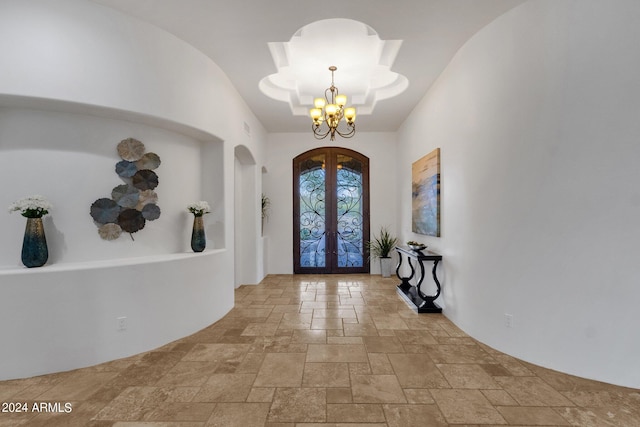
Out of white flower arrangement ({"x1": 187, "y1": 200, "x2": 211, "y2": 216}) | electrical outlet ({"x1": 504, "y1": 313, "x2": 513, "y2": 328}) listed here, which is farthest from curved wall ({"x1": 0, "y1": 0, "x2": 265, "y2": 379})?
electrical outlet ({"x1": 504, "y1": 313, "x2": 513, "y2": 328})

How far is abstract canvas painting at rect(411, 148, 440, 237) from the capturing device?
14.2 feet

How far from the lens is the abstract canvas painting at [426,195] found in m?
4.33

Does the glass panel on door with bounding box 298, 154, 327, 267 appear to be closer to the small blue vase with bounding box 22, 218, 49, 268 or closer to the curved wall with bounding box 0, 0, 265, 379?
the curved wall with bounding box 0, 0, 265, 379

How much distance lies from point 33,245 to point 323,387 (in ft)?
9.07

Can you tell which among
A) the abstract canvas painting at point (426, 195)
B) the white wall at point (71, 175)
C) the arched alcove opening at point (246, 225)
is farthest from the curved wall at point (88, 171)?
the abstract canvas painting at point (426, 195)

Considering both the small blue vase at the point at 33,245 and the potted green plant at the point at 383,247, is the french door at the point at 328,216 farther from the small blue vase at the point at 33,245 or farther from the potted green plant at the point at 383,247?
the small blue vase at the point at 33,245

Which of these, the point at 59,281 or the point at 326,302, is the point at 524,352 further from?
the point at 59,281

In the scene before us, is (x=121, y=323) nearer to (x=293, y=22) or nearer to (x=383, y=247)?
(x=293, y=22)

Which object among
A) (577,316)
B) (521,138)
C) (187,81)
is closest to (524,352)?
(577,316)

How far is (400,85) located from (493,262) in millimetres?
3169

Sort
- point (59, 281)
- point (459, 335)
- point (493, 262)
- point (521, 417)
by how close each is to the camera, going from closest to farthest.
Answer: point (521, 417) < point (59, 281) < point (493, 262) < point (459, 335)

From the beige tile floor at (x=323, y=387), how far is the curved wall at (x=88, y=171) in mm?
304

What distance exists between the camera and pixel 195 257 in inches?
139

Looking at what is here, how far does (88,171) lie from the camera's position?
10.0 feet
